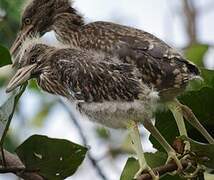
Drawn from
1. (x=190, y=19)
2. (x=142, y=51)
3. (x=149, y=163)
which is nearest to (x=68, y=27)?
(x=142, y=51)

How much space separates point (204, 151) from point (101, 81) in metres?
0.38

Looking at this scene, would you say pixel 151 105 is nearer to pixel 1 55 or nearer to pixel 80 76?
pixel 80 76

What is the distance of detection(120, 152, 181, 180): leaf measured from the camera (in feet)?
6.63

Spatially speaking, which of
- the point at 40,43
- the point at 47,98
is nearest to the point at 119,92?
the point at 40,43

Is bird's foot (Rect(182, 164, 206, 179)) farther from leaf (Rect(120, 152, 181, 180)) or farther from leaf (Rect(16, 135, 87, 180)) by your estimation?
leaf (Rect(16, 135, 87, 180))

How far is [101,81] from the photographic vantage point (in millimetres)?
2090

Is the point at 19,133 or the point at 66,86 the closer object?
the point at 66,86

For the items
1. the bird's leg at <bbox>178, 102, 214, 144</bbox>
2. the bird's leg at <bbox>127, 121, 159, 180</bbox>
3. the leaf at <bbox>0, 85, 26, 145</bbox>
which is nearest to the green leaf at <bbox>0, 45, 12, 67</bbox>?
the leaf at <bbox>0, 85, 26, 145</bbox>

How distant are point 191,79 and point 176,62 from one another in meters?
0.07

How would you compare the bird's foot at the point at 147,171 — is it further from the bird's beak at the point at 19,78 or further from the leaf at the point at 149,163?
the bird's beak at the point at 19,78

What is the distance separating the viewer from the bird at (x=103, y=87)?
2.02m

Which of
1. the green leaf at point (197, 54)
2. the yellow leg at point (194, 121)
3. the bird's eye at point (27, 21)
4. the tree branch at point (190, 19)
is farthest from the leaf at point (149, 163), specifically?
the tree branch at point (190, 19)

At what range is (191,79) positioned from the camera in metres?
2.11

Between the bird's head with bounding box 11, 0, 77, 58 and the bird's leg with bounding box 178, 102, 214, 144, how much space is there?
2.79ft
